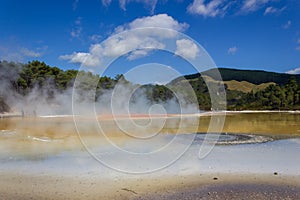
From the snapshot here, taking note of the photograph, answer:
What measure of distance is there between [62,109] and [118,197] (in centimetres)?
4564

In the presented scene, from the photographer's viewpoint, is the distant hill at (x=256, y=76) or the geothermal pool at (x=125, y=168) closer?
the geothermal pool at (x=125, y=168)

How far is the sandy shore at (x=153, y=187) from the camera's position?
7512mm

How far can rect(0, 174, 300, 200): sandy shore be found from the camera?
296 inches

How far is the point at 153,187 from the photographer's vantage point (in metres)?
8.29

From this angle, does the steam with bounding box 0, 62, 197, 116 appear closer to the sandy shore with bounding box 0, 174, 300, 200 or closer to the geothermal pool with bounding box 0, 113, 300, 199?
the geothermal pool with bounding box 0, 113, 300, 199

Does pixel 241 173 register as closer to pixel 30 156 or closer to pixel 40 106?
pixel 30 156

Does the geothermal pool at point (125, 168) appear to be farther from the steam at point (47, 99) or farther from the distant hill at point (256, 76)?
the distant hill at point (256, 76)

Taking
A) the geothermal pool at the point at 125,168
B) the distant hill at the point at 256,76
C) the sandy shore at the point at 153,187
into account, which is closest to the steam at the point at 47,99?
the geothermal pool at the point at 125,168

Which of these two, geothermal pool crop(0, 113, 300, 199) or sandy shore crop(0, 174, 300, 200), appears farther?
geothermal pool crop(0, 113, 300, 199)

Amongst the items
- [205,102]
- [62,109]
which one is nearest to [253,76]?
[205,102]

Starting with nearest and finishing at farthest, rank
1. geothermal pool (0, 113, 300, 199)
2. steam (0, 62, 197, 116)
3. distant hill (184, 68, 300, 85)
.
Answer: geothermal pool (0, 113, 300, 199) → steam (0, 62, 197, 116) → distant hill (184, 68, 300, 85)

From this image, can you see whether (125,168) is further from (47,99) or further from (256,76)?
(256,76)

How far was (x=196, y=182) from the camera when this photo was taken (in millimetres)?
8758

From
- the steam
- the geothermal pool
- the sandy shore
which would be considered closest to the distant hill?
the steam
